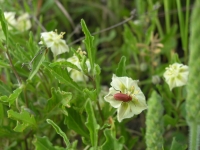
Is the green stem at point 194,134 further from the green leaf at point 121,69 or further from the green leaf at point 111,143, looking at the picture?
the green leaf at point 121,69

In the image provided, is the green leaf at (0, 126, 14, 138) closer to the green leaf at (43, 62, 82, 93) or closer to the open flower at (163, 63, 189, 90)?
the green leaf at (43, 62, 82, 93)

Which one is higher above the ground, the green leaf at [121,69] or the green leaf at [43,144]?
the green leaf at [121,69]

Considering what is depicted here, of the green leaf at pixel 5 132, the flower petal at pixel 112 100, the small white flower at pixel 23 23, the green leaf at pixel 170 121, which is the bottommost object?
the green leaf at pixel 170 121

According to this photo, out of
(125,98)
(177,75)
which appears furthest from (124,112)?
(177,75)

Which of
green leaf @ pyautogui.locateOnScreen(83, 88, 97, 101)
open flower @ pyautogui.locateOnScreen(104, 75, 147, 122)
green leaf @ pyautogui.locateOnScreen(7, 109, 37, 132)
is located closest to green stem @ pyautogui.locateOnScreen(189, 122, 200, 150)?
open flower @ pyautogui.locateOnScreen(104, 75, 147, 122)

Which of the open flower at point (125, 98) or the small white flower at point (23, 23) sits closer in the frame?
the open flower at point (125, 98)

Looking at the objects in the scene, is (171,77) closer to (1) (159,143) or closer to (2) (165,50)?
(1) (159,143)

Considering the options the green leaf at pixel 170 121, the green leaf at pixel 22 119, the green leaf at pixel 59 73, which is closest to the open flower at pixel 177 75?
the green leaf at pixel 170 121

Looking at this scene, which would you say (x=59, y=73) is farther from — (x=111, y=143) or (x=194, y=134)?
(x=194, y=134)

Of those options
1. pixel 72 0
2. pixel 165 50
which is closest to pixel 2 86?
pixel 165 50
